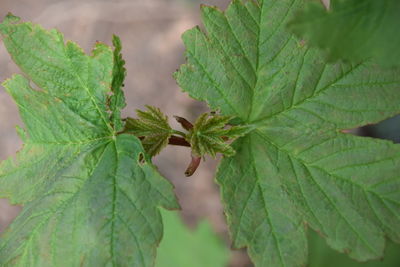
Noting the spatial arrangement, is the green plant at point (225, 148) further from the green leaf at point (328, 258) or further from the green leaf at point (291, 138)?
the green leaf at point (328, 258)

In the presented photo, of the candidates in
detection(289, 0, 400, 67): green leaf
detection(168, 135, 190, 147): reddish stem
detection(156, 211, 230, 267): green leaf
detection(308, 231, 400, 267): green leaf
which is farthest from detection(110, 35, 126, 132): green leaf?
detection(156, 211, 230, 267): green leaf

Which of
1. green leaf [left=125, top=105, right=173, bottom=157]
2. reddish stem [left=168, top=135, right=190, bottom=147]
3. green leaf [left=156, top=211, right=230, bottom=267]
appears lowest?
green leaf [left=156, top=211, right=230, bottom=267]

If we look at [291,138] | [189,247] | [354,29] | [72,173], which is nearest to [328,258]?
[189,247]

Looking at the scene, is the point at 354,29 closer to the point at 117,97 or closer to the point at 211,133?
the point at 211,133

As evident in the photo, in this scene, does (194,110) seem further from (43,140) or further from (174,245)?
(43,140)

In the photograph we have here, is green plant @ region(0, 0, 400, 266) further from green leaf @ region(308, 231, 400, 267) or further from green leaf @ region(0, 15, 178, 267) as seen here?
green leaf @ region(308, 231, 400, 267)
